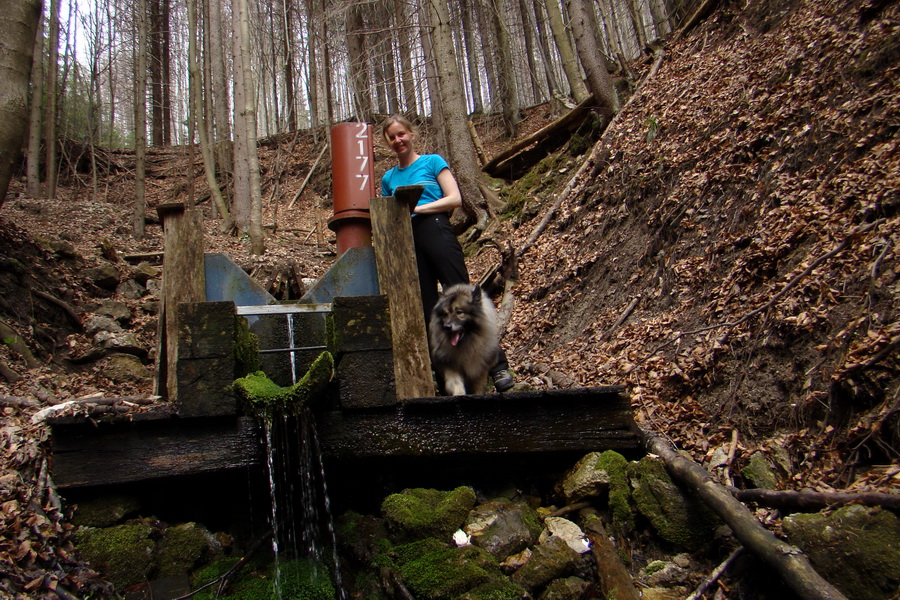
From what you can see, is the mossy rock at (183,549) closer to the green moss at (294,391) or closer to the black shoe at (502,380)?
the green moss at (294,391)

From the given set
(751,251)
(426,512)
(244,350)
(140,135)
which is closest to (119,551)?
(244,350)

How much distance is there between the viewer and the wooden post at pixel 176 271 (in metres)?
4.05

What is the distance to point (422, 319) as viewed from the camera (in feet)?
12.9

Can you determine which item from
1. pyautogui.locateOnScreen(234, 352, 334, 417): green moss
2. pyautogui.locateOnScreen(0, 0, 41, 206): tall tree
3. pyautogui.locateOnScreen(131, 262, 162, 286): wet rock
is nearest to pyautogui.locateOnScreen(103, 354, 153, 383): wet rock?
pyautogui.locateOnScreen(0, 0, 41, 206): tall tree

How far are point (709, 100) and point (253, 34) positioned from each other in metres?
23.6

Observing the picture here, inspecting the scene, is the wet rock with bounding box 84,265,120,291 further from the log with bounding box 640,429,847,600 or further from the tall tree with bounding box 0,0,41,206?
the log with bounding box 640,429,847,600

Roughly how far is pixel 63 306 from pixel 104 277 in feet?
5.12

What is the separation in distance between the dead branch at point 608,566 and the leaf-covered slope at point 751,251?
0.87 m

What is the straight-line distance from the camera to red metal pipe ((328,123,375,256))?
4.84 metres

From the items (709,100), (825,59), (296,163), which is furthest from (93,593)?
(296,163)

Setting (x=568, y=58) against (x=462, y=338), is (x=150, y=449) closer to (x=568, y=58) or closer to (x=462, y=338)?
(x=462, y=338)

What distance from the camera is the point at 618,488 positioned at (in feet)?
11.0

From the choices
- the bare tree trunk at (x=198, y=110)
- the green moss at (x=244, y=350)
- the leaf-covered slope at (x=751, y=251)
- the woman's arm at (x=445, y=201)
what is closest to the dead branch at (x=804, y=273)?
the leaf-covered slope at (x=751, y=251)

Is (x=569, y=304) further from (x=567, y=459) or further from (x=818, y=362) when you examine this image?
(x=818, y=362)
